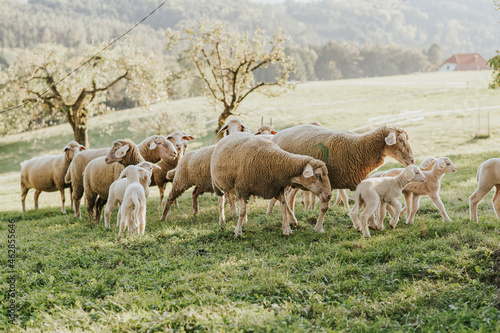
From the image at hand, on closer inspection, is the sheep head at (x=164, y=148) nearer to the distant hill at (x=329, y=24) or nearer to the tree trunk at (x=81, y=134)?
the tree trunk at (x=81, y=134)

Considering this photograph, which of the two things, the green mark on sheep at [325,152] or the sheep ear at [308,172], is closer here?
the sheep ear at [308,172]

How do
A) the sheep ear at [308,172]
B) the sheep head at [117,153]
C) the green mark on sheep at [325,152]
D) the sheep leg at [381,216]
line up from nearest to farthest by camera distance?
the sheep ear at [308,172] → the sheep leg at [381,216] → the green mark on sheep at [325,152] → the sheep head at [117,153]

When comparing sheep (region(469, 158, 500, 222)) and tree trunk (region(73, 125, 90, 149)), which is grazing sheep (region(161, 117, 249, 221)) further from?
tree trunk (region(73, 125, 90, 149))

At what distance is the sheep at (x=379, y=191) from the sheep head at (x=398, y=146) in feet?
2.28

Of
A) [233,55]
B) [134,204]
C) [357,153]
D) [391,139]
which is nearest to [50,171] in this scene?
[134,204]

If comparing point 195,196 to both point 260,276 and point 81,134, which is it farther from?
point 81,134

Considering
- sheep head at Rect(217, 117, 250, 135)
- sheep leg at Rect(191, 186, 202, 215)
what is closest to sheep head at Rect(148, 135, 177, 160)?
sheep leg at Rect(191, 186, 202, 215)

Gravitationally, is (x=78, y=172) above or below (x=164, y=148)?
below

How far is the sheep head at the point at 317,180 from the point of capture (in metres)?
7.69

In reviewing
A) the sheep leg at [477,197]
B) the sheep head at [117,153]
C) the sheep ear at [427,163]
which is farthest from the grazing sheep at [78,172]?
the sheep leg at [477,197]

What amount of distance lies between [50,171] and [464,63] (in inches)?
3840

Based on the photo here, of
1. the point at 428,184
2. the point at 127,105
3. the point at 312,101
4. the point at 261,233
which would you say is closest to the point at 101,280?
the point at 261,233

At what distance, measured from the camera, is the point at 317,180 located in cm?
781

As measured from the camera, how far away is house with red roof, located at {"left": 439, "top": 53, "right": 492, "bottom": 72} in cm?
8919
